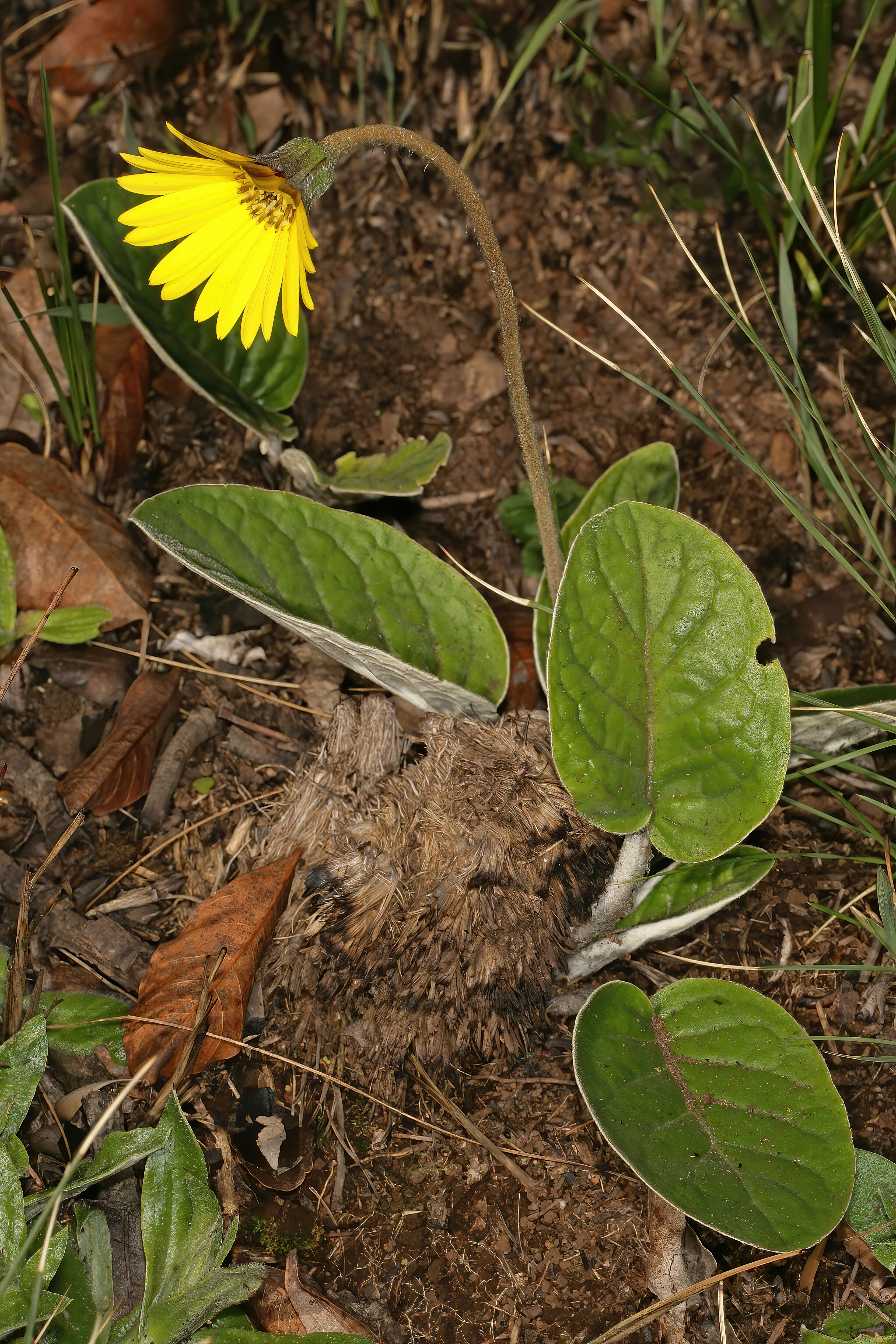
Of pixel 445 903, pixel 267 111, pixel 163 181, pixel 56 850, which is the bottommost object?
pixel 445 903

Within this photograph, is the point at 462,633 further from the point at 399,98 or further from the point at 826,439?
the point at 399,98

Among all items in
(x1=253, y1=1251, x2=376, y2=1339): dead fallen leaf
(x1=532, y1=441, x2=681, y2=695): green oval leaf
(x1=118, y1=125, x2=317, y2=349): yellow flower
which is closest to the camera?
(x1=118, y1=125, x2=317, y2=349): yellow flower

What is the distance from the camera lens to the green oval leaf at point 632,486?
225cm

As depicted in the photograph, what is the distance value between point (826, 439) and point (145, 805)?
63.4 inches

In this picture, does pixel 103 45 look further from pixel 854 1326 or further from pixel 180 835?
pixel 854 1326

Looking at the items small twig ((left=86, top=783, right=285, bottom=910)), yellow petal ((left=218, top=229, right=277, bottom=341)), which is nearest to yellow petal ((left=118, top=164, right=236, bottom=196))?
yellow petal ((left=218, top=229, right=277, bottom=341))

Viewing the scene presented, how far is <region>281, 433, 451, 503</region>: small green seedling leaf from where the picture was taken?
230 cm

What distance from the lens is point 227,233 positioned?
68.0 inches

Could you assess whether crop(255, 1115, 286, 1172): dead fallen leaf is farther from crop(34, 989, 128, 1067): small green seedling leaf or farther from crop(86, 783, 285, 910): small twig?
crop(86, 783, 285, 910): small twig

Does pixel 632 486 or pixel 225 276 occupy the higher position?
pixel 225 276

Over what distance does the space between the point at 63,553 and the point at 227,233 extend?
37.0 inches

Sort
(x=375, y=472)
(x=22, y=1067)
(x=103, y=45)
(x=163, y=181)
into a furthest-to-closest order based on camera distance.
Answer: (x=103, y=45) < (x=375, y=472) < (x=22, y=1067) < (x=163, y=181)

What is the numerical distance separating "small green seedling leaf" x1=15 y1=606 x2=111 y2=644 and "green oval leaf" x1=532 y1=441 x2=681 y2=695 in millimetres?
999

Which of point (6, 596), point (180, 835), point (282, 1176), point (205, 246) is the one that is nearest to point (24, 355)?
point (6, 596)
